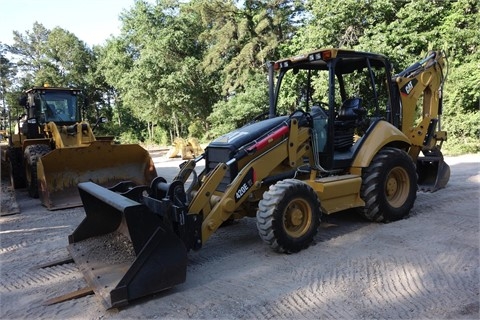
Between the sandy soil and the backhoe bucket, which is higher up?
the backhoe bucket

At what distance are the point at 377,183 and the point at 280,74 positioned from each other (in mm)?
2137

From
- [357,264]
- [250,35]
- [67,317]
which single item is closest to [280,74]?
[357,264]

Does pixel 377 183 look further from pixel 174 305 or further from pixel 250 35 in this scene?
pixel 250 35

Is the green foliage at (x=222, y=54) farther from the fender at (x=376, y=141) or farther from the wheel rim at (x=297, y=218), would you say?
the wheel rim at (x=297, y=218)

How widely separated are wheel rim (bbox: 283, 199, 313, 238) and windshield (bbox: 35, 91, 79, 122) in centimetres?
823

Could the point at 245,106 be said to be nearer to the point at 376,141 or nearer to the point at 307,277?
the point at 376,141

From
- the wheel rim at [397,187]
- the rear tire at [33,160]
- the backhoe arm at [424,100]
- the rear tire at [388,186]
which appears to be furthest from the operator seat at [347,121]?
the rear tire at [33,160]

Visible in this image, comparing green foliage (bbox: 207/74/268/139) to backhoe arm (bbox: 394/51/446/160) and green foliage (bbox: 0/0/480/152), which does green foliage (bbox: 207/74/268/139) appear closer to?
green foliage (bbox: 0/0/480/152)

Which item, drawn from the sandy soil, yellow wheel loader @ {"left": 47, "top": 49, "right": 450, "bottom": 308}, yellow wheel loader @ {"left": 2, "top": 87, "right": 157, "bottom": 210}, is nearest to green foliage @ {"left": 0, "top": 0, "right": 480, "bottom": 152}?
yellow wheel loader @ {"left": 47, "top": 49, "right": 450, "bottom": 308}

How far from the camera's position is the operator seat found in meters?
5.75

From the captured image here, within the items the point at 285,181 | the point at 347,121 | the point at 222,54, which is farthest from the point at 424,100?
the point at 222,54

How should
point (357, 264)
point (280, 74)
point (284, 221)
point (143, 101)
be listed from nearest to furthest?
1. point (357, 264)
2. point (284, 221)
3. point (280, 74)
4. point (143, 101)

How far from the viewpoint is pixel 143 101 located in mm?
29812

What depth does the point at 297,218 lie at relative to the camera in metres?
4.72
